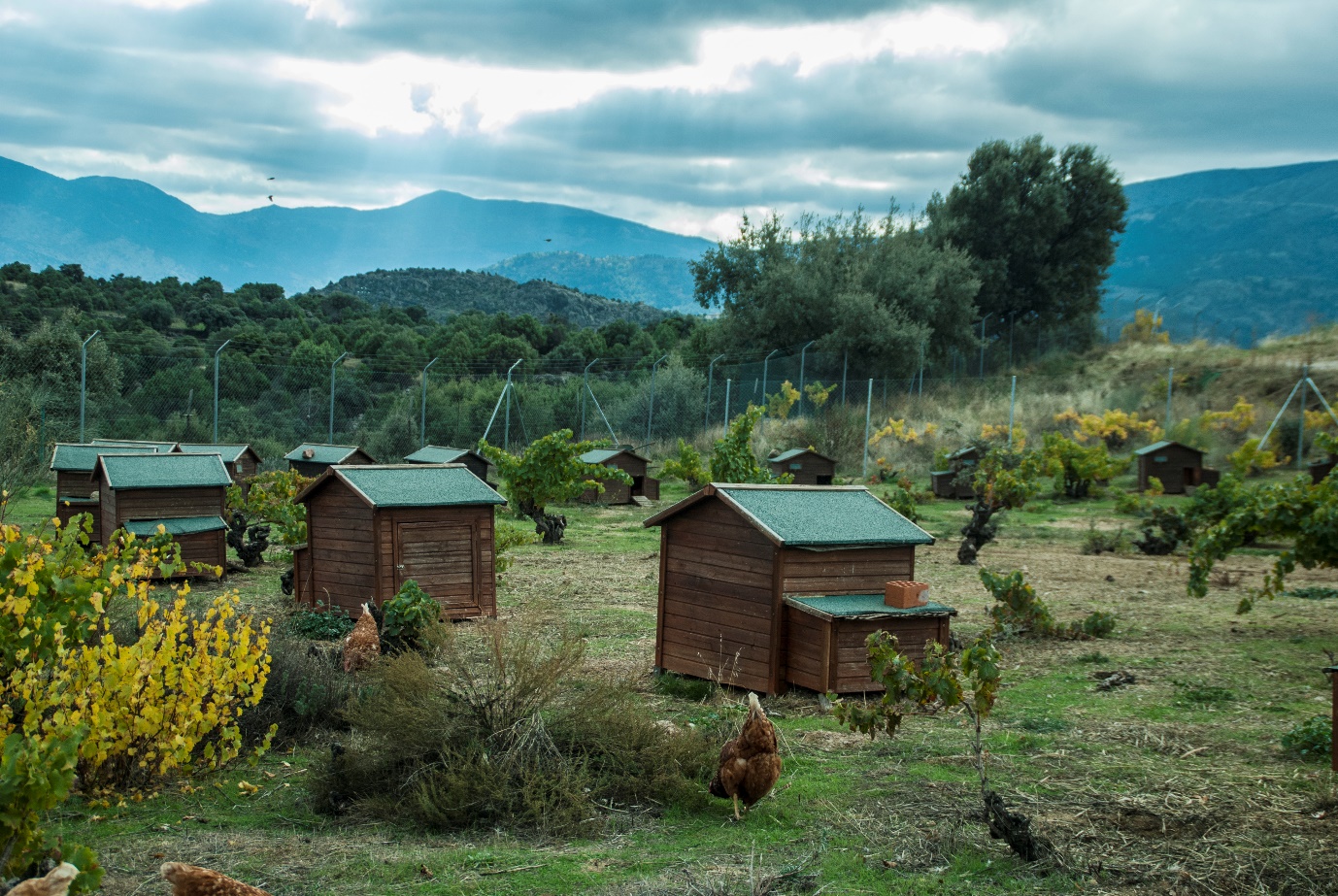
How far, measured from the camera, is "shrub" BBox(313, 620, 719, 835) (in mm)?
6379

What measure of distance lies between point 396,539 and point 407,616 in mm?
2240

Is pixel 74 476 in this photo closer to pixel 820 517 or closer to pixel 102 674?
pixel 102 674

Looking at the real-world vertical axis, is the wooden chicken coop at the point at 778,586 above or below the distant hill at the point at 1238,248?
below

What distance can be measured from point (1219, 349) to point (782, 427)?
18.1 metres

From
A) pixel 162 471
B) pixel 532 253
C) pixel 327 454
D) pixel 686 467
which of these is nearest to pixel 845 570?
pixel 162 471

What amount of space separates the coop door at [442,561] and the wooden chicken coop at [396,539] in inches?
0.5

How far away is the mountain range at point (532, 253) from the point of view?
104875 mm

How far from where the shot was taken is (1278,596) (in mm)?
14508

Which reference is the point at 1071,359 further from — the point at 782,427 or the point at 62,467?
the point at 62,467

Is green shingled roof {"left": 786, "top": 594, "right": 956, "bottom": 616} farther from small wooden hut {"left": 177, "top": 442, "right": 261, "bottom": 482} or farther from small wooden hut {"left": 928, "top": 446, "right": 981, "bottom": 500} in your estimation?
small wooden hut {"left": 928, "top": 446, "right": 981, "bottom": 500}

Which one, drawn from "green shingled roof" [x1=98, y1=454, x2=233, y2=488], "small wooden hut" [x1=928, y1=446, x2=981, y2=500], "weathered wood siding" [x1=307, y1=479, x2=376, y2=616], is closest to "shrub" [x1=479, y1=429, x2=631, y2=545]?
"green shingled roof" [x1=98, y1=454, x2=233, y2=488]

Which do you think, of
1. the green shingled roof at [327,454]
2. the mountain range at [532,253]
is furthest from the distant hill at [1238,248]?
the green shingled roof at [327,454]

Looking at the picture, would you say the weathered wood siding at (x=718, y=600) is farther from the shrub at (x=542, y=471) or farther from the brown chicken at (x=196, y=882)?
the shrub at (x=542, y=471)

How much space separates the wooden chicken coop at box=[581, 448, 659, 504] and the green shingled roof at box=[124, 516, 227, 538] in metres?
11.5
